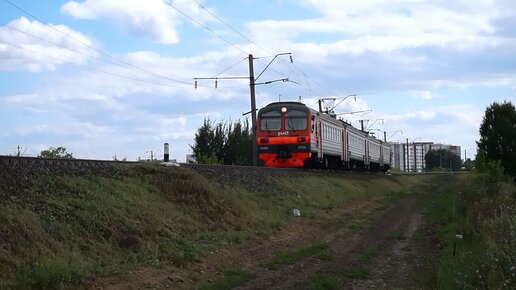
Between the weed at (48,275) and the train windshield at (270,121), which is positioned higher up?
the train windshield at (270,121)

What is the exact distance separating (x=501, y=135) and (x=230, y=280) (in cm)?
4218

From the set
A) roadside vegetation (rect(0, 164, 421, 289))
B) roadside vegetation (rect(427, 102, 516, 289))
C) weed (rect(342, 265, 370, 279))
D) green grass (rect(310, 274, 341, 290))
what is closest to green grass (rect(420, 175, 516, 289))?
roadside vegetation (rect(427, 102, 516, 289))

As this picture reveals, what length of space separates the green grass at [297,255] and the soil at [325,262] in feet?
0.48

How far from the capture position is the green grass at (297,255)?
1191cm

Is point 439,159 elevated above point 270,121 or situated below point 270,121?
above

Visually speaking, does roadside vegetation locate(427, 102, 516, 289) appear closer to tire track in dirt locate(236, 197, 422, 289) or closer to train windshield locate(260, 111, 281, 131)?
tire track in dirt locate(236, 197, 422, 289)

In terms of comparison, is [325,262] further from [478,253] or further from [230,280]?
[478,253]

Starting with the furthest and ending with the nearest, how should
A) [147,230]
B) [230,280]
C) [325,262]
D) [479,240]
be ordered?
[479,240], [325,262], [147,230], [230,280]

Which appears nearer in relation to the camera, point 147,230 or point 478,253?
point 478,253

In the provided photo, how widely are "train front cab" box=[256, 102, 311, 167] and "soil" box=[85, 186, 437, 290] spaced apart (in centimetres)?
1139

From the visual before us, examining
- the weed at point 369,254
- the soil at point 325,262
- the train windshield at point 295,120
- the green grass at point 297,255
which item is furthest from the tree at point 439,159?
the green grass at point 297,255

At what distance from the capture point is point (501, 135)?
155 ft

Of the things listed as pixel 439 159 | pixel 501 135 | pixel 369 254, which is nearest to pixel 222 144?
pixel 501 135

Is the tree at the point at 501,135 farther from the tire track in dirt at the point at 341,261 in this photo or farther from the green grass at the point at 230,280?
the green grass at the point at 230,280
